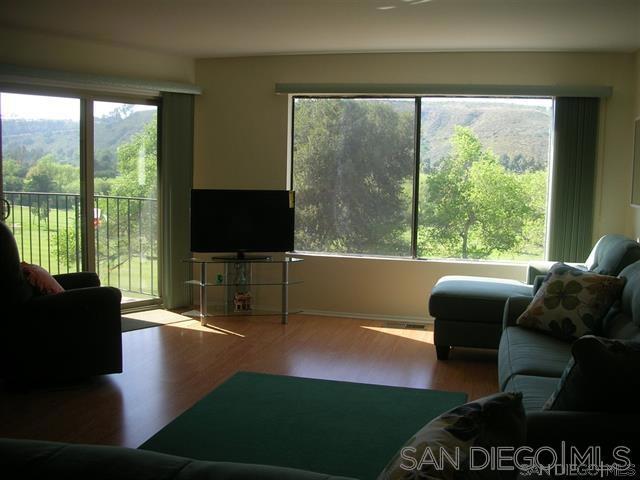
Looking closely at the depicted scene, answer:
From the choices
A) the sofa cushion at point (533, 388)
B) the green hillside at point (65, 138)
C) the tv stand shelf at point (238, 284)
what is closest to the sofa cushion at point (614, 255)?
the sofa cushion at point (533, 388)

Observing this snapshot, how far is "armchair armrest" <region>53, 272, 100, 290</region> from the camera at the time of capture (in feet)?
15.4

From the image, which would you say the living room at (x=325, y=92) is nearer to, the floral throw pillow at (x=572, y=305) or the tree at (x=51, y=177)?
the floral throw pillow at (x=572, y=305)

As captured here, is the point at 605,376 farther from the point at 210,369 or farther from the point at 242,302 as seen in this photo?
the point at 242,302

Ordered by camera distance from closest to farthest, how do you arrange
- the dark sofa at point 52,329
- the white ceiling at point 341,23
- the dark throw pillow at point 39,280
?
the dark sofa at point 52,329 → the dark throw pillow at point 39,280 → the white ceiling at point 341,23

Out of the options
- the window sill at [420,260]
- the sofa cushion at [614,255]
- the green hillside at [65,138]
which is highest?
the green hillside at [65,138]

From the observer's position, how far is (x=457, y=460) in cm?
133

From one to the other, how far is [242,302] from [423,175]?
2042 mm

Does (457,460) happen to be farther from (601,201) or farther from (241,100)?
(241,100)

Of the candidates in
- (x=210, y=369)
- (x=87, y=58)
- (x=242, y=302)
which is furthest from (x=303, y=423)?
(x=87, y=58)

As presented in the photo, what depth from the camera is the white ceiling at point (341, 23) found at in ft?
14.2

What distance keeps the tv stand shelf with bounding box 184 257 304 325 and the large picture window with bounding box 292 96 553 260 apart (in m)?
0.50

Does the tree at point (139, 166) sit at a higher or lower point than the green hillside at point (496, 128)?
lower

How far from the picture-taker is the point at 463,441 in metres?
1.39

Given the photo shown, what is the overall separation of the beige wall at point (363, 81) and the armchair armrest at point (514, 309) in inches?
68.9
